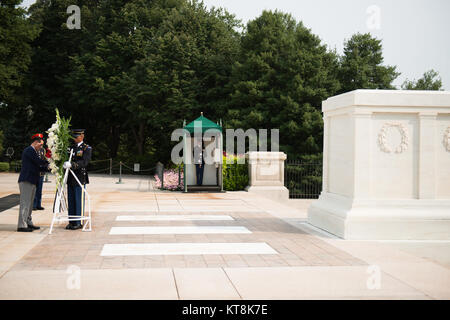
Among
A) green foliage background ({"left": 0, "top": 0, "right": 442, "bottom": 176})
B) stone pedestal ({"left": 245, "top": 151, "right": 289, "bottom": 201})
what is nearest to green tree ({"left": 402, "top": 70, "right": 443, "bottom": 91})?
green foliage background ({"left": 0, "top": 0, "right": 442, "bottom": 176})

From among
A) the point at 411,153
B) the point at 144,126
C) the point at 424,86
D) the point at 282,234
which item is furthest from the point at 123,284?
the point at 424,86

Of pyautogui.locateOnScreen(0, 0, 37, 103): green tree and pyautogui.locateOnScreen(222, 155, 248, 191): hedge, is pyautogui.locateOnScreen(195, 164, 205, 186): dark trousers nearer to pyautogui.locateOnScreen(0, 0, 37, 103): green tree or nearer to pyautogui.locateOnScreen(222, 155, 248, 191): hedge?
pyautogui.locateOnScreen(222, 155, 248, 191): hedge

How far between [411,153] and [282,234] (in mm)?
3064

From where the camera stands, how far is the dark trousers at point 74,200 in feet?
34.0

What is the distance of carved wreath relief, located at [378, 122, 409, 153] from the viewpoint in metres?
9.72

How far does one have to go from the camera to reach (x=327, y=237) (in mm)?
9664

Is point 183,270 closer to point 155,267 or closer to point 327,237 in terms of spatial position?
point 155,267

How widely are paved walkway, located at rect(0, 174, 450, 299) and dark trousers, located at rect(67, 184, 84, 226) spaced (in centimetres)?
41

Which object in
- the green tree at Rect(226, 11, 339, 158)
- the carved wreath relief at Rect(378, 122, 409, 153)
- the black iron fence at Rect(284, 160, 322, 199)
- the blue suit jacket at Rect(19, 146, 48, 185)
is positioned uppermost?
the green tree at Rect(226, 11, 339, 158)

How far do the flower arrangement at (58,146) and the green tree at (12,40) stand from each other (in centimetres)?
2611

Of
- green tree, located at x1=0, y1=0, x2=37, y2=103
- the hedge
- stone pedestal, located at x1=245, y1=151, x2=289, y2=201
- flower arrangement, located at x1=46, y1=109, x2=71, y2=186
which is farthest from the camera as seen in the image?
green tree, located at x1=0, y1=0, x2=37, y2=103

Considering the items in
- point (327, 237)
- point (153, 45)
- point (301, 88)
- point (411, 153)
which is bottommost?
point (327, 237)

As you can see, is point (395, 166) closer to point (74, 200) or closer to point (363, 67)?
point (74, 200)

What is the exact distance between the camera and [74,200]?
10.5m
